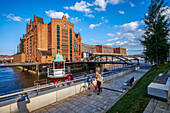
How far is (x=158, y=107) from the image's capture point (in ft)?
13.0

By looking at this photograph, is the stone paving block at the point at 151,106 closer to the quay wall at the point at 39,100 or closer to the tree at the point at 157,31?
the quay wall at the point at 39,100

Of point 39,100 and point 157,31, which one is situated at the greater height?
point 157,31

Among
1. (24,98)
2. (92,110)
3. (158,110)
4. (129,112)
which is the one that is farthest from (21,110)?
(158,110)

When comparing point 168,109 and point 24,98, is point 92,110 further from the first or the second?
point 24,98

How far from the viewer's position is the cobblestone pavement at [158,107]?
371cm

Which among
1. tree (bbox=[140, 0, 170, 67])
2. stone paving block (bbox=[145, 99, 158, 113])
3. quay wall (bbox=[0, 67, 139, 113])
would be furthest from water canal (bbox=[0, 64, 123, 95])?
tree (bbox=[140, 0, 170, 67])

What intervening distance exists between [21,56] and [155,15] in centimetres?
10450

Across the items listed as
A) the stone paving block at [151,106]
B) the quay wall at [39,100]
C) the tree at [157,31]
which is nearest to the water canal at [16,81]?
the quay wall at [39,100]

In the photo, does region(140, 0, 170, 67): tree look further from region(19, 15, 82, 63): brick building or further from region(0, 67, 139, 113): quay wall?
region(19, 15, 82, 63): brick building

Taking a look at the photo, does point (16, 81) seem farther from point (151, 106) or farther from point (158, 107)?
point (158, 107)

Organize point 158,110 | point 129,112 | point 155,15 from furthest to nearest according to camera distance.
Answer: point 155,15 → point 129,112 → point 158,110

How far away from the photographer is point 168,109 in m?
3.77

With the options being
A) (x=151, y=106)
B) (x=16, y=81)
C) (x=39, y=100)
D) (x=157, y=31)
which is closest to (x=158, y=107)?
(x=151, y=106)

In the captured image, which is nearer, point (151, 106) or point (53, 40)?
point (151, 106)
